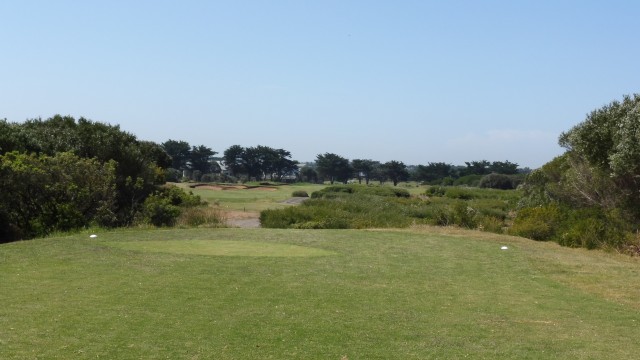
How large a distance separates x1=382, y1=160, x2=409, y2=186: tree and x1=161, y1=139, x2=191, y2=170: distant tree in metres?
36.0

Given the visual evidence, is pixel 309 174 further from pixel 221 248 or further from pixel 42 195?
pixel 221 248

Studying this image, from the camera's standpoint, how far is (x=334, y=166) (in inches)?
4936

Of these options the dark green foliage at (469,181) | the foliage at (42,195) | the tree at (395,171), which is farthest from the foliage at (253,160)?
the foliage at (42,195)

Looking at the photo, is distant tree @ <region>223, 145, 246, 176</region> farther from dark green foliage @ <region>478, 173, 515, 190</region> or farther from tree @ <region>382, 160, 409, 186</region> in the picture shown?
dark green foliage @ <region>478, 173, 515, 190</region>

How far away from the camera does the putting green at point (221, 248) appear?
16719mm

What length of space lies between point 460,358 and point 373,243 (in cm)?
1202

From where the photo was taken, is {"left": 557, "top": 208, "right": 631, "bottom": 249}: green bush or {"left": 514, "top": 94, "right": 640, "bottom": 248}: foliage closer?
{"left": 514, "top": 94, "right": 640, "bottom": 248}: foliage

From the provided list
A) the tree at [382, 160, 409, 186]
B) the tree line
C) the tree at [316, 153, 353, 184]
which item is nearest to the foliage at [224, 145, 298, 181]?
the tree at [316, 153, 353, 184]

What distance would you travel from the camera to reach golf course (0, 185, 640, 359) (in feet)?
26.2

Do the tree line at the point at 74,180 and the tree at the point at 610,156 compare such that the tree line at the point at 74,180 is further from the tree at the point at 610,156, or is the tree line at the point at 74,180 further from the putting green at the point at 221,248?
the tree at the point at 610,156

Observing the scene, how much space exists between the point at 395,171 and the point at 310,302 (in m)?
111

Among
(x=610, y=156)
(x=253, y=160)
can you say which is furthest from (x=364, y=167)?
(x=610, y=156)

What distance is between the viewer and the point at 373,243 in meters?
19.6

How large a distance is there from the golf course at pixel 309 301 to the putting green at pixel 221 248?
2.1 inches
